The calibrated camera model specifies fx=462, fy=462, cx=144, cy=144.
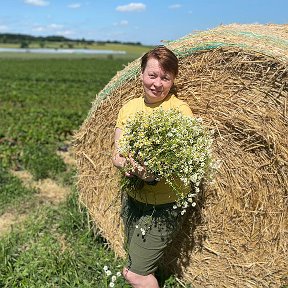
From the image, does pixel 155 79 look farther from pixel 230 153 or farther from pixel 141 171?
pixel 230 153

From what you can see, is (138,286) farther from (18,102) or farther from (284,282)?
(18,102)

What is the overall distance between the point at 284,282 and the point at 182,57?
82.6 inches

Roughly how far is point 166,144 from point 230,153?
118cm

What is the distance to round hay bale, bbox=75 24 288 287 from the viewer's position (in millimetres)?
3590

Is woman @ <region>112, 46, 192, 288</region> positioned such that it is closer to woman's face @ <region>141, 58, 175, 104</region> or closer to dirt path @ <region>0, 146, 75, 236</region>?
woman's face @ <region>141, 58, 175, 104</region>

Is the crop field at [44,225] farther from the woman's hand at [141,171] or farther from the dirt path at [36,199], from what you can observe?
the woman's hand at [141,171]

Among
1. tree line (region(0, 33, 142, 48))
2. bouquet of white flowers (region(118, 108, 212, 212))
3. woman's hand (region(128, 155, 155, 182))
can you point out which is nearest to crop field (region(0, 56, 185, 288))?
woman's hand (region(128, 155, 155, 182))

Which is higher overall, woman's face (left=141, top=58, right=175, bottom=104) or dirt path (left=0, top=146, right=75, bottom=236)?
woman's face (left=141, top=58, right=175, bottom=104)

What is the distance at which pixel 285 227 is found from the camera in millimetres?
3887

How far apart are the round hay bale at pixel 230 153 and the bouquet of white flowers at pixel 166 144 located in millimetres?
738

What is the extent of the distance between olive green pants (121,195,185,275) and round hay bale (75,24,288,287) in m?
0.67

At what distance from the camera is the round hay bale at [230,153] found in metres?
3.59

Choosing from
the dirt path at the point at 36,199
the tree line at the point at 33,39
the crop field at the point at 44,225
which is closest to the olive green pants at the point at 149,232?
the crop field at the point at 44,225

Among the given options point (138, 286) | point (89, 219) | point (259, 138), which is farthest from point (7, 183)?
point (259, 138)
